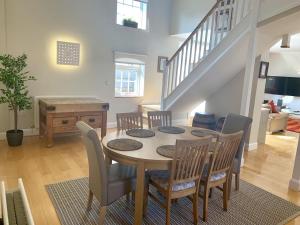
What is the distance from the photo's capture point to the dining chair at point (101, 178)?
1.96 m

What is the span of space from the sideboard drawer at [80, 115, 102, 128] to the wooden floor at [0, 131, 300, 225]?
1.56ft

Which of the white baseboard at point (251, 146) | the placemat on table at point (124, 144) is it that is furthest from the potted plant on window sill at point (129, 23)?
the placemat on table at point (124, 144)

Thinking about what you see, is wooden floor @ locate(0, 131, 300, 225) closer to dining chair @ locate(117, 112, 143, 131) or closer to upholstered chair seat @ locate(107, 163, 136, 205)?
upholstered chair seat @ locate(107, 163, 136, 205)

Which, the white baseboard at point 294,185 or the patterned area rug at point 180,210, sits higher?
the white baseboard at point 294,185

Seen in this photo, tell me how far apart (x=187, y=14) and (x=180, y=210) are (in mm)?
5047

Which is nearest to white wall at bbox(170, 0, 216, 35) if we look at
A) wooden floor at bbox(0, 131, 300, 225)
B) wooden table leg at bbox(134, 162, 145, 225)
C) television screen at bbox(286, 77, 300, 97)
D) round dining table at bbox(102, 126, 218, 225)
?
wooden floor at bbox(0, 131, 300, 225)

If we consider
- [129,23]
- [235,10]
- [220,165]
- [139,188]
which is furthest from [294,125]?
[139,188]

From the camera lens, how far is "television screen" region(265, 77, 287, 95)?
28.5 ft

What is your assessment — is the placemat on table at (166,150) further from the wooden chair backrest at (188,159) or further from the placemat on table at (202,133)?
the placemat on table at (202,133)

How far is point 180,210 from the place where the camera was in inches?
102

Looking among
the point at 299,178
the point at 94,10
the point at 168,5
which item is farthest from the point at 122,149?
the point at 168,5

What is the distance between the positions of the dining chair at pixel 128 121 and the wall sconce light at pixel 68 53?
274cm

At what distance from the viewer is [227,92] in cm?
515

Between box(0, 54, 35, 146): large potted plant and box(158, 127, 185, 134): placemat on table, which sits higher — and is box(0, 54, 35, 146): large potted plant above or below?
above
